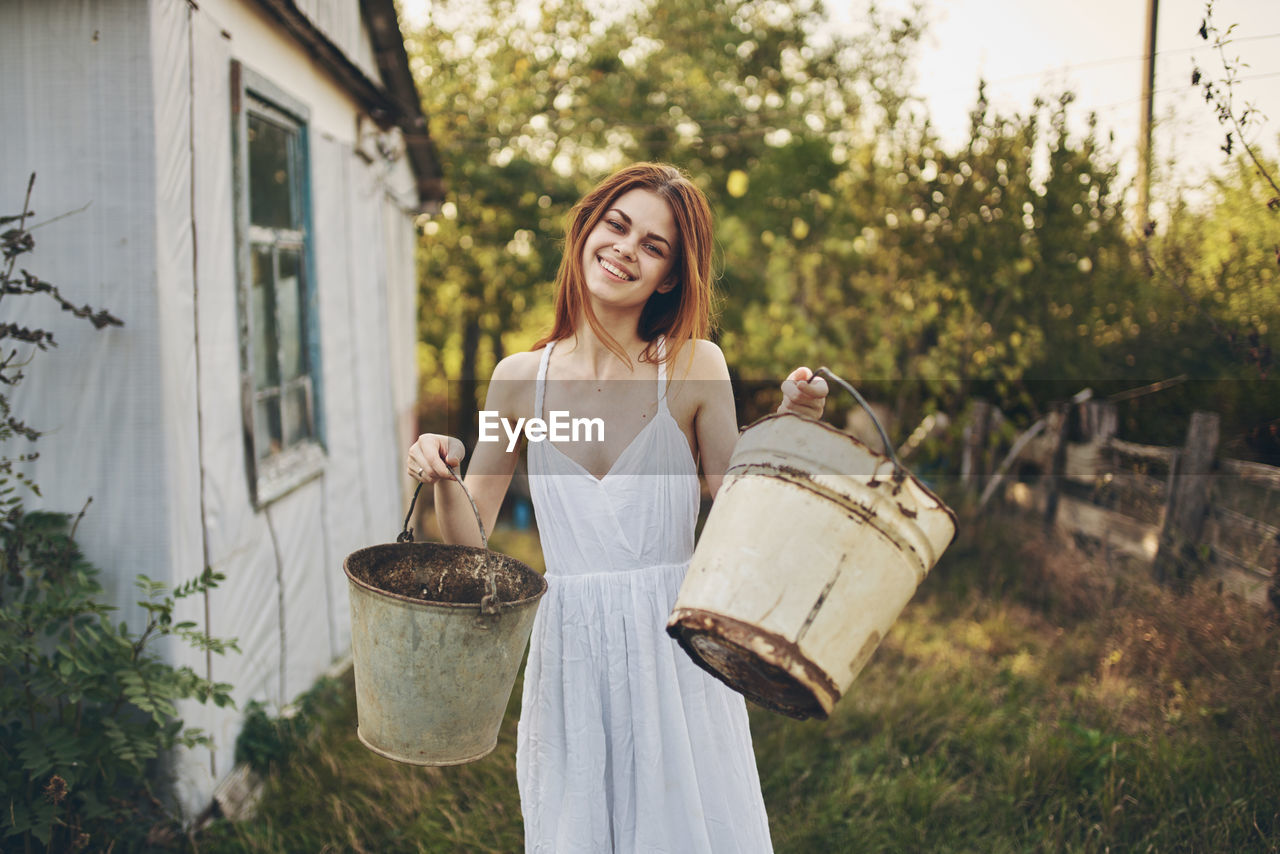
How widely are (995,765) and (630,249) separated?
2.59 m

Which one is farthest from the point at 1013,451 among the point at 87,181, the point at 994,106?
the point at 87,181

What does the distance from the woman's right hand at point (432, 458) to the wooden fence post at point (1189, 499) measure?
3893 millimetres

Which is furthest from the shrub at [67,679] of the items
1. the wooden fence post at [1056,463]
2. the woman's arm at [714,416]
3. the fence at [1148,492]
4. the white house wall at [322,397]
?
the wooden fence post at [1056,463]

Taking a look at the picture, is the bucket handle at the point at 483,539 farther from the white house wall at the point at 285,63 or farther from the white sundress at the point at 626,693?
the white house wall at the point at 285,63

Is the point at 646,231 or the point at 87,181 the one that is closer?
the point at 646,231

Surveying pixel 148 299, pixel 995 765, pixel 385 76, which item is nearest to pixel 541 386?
pixel 148 299

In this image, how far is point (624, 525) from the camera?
2.09 meters

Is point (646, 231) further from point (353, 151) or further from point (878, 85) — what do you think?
point (878, 85)

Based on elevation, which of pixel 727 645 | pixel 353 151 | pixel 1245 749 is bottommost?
pixel 1245 749

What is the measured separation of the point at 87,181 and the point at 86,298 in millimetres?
354

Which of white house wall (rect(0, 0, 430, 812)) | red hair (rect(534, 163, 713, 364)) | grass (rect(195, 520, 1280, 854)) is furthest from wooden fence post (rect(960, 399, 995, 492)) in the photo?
red hair (rect(534, 163, 713, 364))

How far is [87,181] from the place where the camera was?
9.45 ft

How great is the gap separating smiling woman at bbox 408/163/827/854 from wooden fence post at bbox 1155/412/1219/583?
3.39 m

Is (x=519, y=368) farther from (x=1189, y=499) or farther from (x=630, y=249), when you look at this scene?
(x=1189, y=499)
